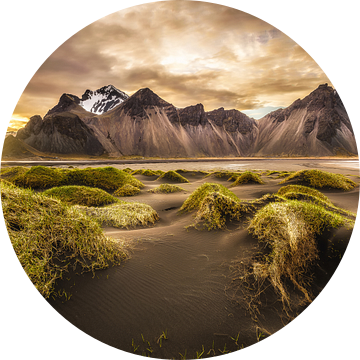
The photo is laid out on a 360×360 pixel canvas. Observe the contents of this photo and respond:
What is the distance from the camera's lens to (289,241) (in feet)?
12.3

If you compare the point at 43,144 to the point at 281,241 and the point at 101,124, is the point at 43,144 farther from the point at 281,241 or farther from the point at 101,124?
the point at 281,241

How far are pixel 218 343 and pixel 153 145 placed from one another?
462 feet

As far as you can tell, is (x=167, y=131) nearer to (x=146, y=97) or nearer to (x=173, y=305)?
(x=146, y=97)

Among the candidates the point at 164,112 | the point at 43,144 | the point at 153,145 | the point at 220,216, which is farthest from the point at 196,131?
the point at 220,216

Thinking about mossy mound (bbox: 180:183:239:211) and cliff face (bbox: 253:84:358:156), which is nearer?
mossy mound (bbox: 180:183:239:211)

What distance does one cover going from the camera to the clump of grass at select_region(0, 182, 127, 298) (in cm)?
294

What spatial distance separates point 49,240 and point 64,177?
987cm

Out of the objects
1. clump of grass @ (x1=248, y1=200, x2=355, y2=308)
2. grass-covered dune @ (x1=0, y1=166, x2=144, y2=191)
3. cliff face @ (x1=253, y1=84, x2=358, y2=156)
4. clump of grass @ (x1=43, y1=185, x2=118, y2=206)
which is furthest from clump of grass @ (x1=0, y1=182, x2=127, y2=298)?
cliff face @ (x1=253, y1=84, x2=358, y2=156)

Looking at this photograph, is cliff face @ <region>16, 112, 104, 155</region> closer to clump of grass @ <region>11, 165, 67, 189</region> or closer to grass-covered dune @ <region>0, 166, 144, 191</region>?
grass-covered dune @ <region>0, 166, 144, 191</region>

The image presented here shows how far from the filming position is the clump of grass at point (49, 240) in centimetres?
294

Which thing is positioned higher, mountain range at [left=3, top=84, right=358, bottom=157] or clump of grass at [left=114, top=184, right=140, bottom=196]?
mountain range at [left=3, top=84, right=358, bottom=157]

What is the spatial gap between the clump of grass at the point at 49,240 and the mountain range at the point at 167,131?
10836 centimetres

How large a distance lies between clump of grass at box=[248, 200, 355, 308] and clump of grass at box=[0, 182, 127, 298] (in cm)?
277

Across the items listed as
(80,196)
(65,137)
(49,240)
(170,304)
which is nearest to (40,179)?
(80,196)
